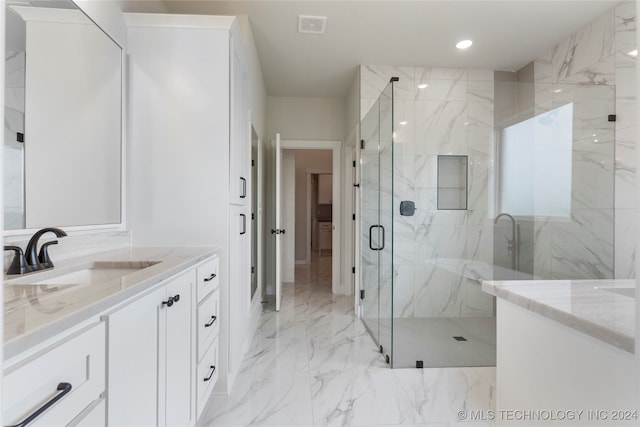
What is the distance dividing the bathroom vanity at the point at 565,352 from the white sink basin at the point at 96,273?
142 cm

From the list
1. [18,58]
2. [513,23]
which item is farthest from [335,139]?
[18,58]

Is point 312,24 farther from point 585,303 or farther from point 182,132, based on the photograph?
point 585,303

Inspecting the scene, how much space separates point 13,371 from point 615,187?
3.29m

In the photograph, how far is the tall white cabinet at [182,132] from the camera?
1777 millimetres

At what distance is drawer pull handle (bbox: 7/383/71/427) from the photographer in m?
0.55

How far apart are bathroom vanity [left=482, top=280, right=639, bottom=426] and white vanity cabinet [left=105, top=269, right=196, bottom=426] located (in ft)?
3.79

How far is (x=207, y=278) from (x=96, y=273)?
1.57 feet

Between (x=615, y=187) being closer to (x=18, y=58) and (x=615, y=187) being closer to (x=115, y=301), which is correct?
(x=115, y=301)

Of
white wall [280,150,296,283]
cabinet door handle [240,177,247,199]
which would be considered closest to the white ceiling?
cabinet door handle [240,177,247,199]

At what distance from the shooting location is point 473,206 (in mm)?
2902

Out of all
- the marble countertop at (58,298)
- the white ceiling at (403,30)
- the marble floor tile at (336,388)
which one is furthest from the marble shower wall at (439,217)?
the marble countertop at (58,298)

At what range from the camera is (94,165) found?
1.52 metres

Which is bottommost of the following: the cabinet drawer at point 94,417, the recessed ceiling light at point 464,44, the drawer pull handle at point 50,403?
the cabinet drawer at point 94,417

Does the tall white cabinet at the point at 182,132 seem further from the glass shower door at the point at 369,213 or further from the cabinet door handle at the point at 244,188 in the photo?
the glass shower door at the point at 369,213
